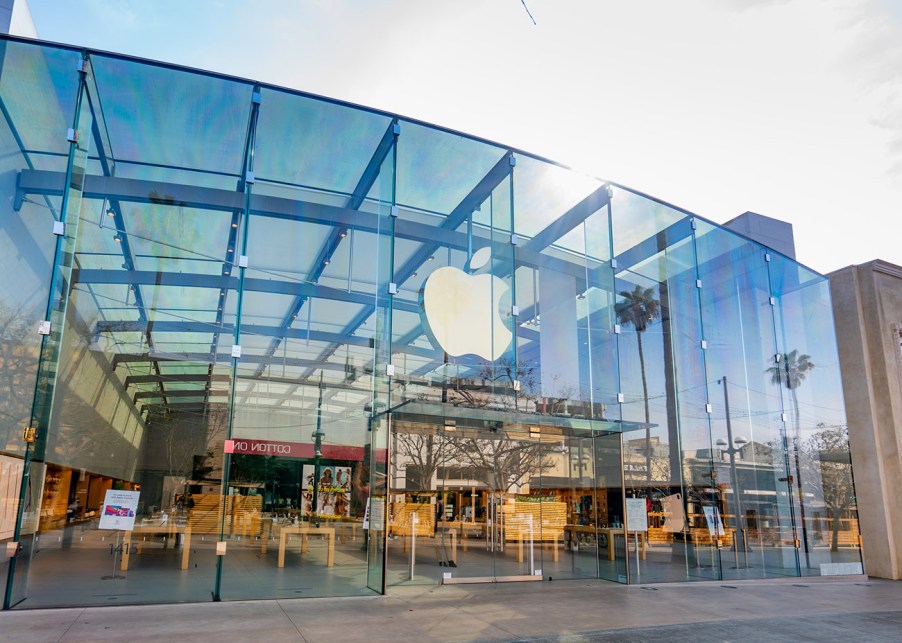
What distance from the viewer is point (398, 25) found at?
19.9ft

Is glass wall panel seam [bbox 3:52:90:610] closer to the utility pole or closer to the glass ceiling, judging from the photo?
the glass ceiling

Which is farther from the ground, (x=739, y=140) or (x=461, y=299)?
(x=739, y=140)

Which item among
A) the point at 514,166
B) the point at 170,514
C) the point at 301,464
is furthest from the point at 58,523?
the point at 514,166

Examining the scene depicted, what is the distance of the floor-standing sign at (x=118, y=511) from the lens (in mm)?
8820

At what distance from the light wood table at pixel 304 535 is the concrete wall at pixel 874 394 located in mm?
12645

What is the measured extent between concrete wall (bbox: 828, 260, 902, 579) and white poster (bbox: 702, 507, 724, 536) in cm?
459

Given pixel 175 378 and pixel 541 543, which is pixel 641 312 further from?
pixel 175 378

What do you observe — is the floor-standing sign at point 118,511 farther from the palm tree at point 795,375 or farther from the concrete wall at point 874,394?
the concrete wall at point 874,394

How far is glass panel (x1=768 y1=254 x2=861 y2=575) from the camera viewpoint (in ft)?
50.0

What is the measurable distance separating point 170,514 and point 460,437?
17.0 ft

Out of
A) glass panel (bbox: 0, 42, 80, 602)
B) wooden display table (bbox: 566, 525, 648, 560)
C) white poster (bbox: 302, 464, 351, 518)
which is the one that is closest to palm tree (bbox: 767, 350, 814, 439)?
wooden display table (bbox: 566, 525, 648, 560)

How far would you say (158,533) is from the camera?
29.8 feet

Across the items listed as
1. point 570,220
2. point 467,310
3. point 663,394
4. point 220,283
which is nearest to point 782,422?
point 663,394

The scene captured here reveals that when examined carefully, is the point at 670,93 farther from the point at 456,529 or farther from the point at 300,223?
the point at 456,529
